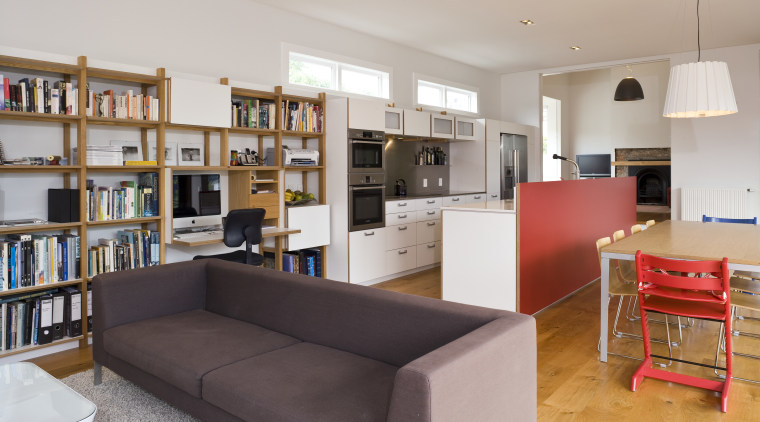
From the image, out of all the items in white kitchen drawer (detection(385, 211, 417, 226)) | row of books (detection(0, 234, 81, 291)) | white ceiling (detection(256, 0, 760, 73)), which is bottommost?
row of books (detection(0, 234, 81, 291))

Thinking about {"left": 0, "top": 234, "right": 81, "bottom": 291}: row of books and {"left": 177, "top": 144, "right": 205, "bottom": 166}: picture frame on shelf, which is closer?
{"left": 0, "top": 234, "right": 81, "bottom": 291}: row of books

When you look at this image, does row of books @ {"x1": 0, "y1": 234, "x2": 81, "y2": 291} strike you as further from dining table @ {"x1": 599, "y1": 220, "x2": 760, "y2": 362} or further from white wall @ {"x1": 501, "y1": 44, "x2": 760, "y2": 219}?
white wall @ {"x1": 501, "y1": 44, "x2": 760, "y2": 219}

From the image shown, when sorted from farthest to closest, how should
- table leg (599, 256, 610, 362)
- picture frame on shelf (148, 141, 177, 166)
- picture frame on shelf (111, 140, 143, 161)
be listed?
picture frame on shelf (148, 141, 177, 166) < picture frame on shelf (111, 140, 143, 161) < table leg (599, 256, 610, 362)

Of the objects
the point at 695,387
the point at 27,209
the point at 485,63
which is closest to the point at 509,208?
the point at 695,387

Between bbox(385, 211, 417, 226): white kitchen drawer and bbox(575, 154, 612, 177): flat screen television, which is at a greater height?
bbox(575, 154, 612, 177): flat screen television

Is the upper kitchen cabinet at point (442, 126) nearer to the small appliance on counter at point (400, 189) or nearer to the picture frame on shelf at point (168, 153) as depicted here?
the small appliance on counter at point (400, 189)

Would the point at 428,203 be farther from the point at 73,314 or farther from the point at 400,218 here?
the point at 73,314

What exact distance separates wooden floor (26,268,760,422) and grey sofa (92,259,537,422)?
0.88 m

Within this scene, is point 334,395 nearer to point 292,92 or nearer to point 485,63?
point 292,92

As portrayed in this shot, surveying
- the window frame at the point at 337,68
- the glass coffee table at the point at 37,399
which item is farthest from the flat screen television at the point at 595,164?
the glass coffee table at the point at 37,399

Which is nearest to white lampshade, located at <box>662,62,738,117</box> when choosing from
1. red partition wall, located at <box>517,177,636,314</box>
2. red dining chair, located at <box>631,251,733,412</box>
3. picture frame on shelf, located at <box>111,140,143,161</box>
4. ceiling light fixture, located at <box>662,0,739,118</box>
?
ceiling light fixture, located at <box>662,0,739,118</box>

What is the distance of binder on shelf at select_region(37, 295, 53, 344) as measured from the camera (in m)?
3.69

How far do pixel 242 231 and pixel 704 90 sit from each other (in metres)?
3.78

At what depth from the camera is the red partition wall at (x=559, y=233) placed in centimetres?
441
